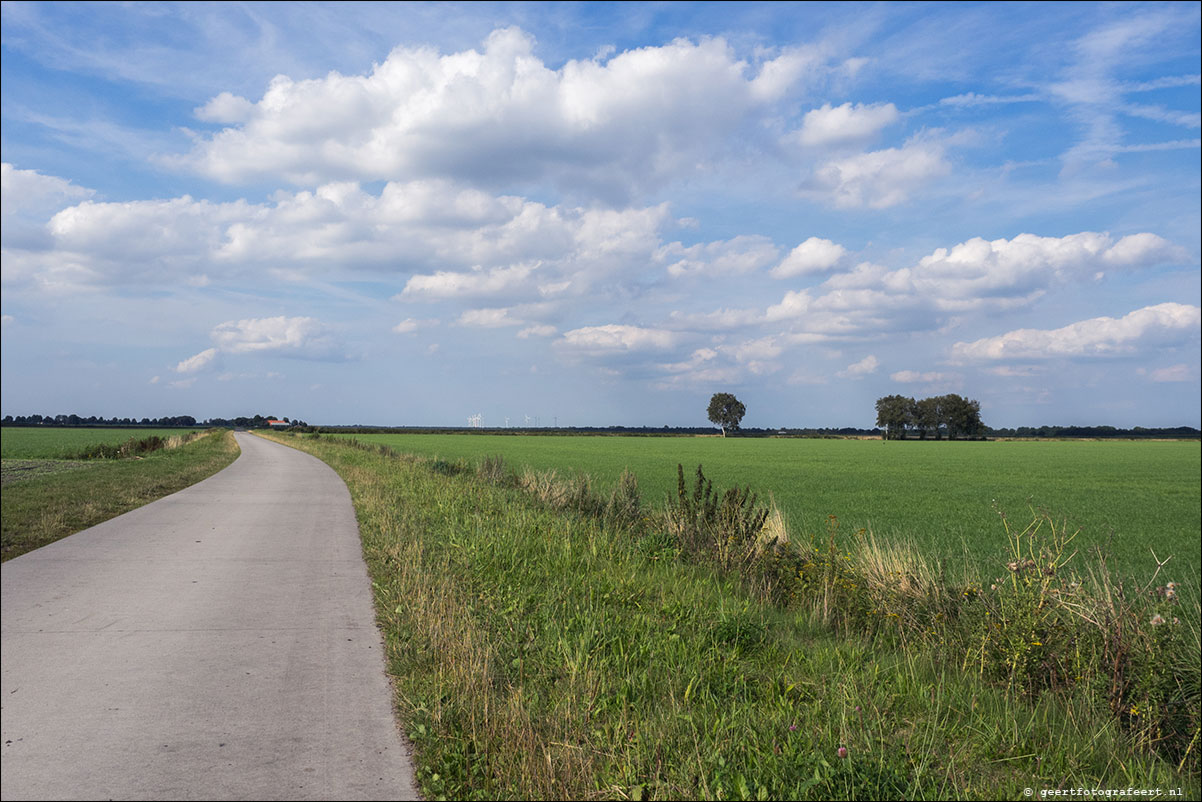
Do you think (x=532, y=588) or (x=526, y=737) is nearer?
(x=526, y=737)

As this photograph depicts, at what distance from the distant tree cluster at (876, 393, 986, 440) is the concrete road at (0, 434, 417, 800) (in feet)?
488

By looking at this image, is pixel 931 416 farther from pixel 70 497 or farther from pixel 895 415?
pixel 70 497

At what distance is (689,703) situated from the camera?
4.45 meters

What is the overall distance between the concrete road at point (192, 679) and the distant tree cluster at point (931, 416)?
149 m

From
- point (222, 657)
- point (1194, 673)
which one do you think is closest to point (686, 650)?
point (222, 657)

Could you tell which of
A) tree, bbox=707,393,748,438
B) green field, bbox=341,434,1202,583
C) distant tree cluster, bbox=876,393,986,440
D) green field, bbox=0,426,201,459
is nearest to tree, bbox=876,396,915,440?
distant tree cluster, bbox=876,393,986,440

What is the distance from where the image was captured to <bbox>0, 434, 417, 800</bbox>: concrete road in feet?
11.0

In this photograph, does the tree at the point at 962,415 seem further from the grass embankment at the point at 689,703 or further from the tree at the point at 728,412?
the grass embankment at the point at 689,703

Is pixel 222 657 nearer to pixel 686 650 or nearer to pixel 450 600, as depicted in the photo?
pixel 450 600

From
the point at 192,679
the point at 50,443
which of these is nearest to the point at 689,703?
the point at 192,679

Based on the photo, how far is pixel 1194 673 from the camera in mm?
5277

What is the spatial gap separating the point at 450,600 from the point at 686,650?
93.1 inches

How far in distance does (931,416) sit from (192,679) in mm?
155755

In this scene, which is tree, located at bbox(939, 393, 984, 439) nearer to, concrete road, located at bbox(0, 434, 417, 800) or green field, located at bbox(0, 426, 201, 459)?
green field, located at bbox(0, 426, 201, 459)
